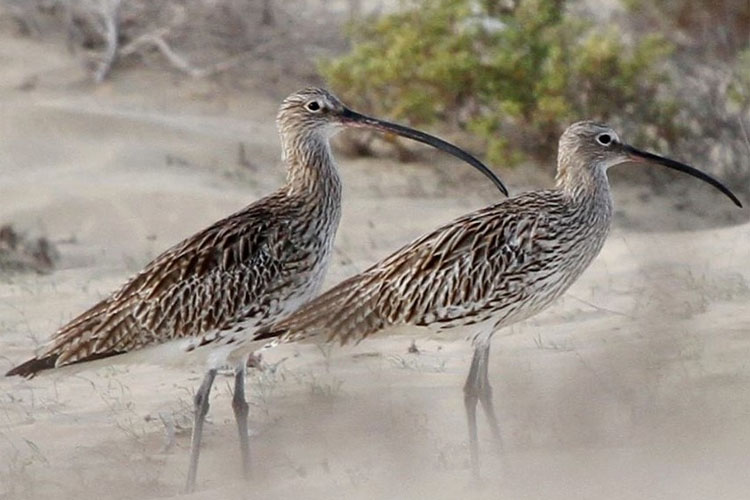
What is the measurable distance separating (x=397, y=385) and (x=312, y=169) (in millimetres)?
1165

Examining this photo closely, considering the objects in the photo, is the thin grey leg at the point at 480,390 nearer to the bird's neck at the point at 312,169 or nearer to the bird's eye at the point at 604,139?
the bird's neck at the point at 312,169

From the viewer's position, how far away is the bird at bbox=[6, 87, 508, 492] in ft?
22.9

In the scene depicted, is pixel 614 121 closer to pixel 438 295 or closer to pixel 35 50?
pixel 35 50

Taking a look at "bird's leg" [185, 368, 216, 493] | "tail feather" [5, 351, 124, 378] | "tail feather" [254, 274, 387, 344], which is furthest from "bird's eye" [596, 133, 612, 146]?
"tail feather" [5, 351, 124, 378]

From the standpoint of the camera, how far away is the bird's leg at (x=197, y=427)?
6.93 meters

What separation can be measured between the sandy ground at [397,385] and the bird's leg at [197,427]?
130 millimetres

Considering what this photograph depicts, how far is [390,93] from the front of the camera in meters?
14.7

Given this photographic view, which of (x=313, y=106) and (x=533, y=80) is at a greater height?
(x=313, y=106)

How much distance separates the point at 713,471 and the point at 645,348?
1821mm

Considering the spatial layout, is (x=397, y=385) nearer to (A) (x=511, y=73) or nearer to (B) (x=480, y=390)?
(B) (x=480, y=390)

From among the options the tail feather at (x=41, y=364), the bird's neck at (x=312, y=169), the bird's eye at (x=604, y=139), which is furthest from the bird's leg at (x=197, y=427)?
the bird's eye at (x=604, y=139)

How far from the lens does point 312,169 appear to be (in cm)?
760

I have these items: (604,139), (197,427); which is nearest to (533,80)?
(604,139)

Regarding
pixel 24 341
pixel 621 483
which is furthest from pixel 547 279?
pixel 24 341
